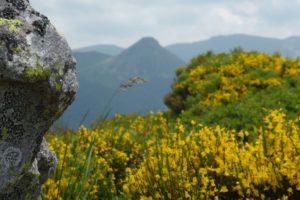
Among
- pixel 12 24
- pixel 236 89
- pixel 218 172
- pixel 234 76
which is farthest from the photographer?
pixel 234 76

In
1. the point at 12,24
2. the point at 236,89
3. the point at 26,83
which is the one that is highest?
the point at 12,24

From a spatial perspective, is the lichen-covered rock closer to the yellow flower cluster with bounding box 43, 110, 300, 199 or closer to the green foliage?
the yellow flower cluster with bounding box 43, 110, 300, 199

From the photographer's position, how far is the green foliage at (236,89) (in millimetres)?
10734

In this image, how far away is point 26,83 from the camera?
285 cm

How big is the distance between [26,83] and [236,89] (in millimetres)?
11005

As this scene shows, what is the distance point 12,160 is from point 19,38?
749 millimetres

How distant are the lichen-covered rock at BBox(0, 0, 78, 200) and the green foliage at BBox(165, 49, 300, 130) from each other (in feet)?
23.3

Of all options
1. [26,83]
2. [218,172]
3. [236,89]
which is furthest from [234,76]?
[26,83]

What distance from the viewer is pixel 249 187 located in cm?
440

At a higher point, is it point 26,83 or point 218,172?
point 26,83

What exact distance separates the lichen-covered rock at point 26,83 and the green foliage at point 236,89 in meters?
7.09

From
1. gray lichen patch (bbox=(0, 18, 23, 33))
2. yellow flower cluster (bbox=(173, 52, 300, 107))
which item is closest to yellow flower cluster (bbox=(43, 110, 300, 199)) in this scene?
gray lichen patch (bbox=(0, 18, 23, 33))

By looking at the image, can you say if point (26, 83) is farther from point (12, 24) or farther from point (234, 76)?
point (234, 76)

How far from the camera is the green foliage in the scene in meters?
10.7
